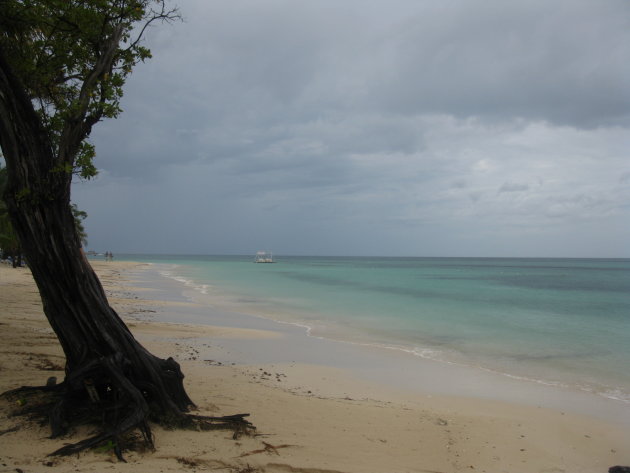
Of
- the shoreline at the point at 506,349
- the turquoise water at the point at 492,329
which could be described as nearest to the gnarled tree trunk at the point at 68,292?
the shoreline at the point at 506,349

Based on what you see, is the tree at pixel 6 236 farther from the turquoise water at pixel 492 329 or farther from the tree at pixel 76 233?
the tree at pixel 76 233

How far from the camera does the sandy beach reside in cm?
420

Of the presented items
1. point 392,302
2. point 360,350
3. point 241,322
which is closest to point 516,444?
point 360,350

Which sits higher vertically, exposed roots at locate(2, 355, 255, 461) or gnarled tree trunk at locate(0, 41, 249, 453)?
gnarled tree trunk at locate(0, 41, 249, 453)

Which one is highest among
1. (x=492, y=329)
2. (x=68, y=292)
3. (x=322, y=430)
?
(x=68, y=292)

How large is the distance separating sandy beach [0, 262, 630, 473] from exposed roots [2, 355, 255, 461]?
0.15m

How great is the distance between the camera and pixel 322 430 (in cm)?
538

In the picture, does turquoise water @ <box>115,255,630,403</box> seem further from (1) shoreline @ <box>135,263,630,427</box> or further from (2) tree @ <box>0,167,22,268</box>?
(2) tree @ <box>0,167,22,268</box>

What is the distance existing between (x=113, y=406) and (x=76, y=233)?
1.93 meters

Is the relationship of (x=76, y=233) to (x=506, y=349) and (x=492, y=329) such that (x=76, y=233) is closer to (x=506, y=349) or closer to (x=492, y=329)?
(x=506, y=349)

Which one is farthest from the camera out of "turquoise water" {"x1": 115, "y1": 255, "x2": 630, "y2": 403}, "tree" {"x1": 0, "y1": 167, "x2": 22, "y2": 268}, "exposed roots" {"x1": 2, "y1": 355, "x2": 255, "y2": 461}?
"tree" {"x1": 0, "y1": 167, "x2": 22, "y2": 268}

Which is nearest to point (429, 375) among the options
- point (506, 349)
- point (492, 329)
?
point (506, 349)

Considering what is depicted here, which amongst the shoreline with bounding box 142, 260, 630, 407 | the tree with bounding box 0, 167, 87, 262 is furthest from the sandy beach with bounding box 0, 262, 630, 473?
the tree with bounding box 0, 167, 87, 262

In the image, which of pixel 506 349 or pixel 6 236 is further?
pixel 6 236
